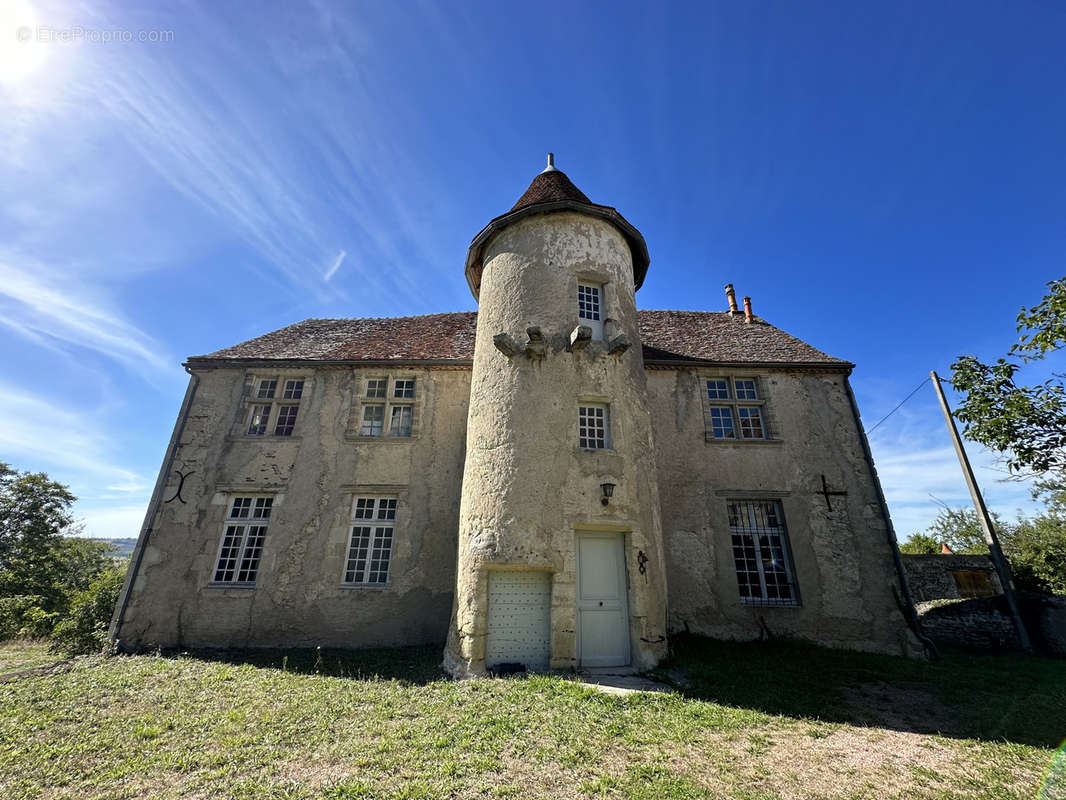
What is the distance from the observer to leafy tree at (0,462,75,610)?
21703 millimetres

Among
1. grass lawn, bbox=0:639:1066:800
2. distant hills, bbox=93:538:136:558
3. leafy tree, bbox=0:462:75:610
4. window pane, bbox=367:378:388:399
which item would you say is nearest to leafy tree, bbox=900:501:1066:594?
grass lawn, bbox=0:639:1066:800

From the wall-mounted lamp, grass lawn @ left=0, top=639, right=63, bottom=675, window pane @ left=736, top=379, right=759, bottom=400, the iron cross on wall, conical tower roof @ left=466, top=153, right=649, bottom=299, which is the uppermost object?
conical tower roof @ left=466, top=153, right=649, bottom=299

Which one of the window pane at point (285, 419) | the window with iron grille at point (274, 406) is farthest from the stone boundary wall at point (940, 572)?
the window with iron grille at point (274, 406)

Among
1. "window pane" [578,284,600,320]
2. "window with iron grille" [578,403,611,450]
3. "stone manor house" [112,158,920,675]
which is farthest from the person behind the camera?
"window pane" [578,284,600,320]

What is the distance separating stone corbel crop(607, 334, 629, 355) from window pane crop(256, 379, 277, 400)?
31.4 feet

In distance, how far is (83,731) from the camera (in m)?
5.44

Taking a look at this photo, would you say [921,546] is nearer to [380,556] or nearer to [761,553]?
[761,553]

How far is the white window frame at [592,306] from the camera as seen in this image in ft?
32.9

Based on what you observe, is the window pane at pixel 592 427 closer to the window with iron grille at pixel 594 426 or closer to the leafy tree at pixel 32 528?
the window with iron grille at pixel 594 426

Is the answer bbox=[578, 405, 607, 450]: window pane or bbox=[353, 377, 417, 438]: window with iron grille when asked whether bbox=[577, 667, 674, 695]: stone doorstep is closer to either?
bbox=[578, 405, 607, 450]: window pane

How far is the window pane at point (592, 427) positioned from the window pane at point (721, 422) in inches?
155

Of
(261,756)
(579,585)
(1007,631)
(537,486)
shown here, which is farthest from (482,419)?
(1007,631)

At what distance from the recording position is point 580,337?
9.12m

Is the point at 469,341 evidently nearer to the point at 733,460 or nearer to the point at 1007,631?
the point at 733,460
